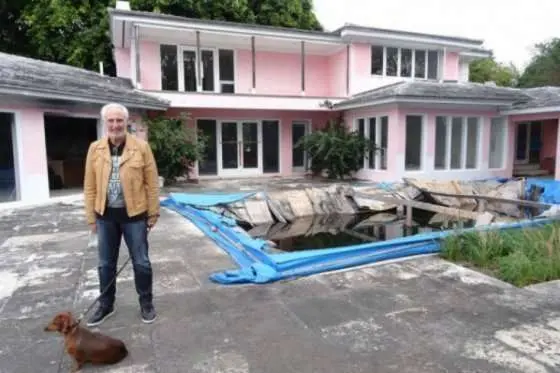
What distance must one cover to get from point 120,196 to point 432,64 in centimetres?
1575

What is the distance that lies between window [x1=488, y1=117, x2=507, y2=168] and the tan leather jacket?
1464cm

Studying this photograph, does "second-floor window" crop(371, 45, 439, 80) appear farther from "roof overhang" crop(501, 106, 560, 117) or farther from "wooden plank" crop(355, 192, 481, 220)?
"wooden plank" crop(355, 192, 481, 220)

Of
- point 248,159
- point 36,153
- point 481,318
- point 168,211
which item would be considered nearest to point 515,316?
point 481,318

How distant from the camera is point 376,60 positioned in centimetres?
1582

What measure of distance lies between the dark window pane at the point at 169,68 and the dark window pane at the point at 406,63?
8449 millimetres

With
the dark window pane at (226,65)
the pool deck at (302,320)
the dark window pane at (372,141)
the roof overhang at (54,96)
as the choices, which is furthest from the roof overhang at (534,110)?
the roof overhang at (54,96)

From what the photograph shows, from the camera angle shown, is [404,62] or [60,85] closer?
[60,85]

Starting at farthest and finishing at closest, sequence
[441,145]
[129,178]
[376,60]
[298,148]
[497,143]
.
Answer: [298,148]
[376,60]
[497,143]
[441,145]
[129,178]

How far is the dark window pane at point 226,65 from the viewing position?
50.3 ft

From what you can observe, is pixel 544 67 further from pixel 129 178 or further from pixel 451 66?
pixel 129 178

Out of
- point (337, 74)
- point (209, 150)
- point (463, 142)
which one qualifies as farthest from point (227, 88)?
point (463, 142)

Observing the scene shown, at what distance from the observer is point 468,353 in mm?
2988

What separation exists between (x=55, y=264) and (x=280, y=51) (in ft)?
41.6

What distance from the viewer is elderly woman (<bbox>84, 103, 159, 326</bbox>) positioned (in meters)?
3.30
